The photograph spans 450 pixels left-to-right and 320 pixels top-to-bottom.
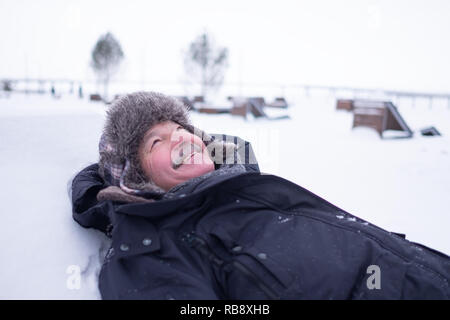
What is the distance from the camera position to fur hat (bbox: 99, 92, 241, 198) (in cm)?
147

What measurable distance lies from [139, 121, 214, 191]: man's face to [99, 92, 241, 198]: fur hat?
1.4 inches

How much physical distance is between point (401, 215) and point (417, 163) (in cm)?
214

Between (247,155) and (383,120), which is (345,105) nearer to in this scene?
(383,120)

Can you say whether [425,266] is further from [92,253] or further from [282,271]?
[92,253]

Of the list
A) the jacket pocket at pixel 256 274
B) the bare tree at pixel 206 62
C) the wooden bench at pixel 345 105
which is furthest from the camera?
the bare tree at pixel 206 62

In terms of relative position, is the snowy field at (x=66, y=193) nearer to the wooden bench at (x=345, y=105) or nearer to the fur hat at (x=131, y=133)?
the fur hat at (x=131, y=133)

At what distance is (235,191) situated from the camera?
4.19ft

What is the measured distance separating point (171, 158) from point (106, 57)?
122 feet

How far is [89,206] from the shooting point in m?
1.48

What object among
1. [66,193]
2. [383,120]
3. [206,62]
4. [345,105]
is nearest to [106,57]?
[206,62]

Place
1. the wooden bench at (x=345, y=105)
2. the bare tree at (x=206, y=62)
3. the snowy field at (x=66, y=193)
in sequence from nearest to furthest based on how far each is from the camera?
1. the snowy field at (x=66, y=193)
2. the wooden bench at (x=345, y=105)
3. the bare tree at (x=206, y=62)

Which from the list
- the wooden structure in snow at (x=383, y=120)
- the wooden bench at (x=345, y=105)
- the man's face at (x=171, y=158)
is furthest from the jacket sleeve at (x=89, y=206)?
the wooden bench at (x=345, y=105)

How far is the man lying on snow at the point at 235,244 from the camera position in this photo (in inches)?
40.9

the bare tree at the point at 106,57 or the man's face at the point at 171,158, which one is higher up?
the bare tree at the point at 106,57
